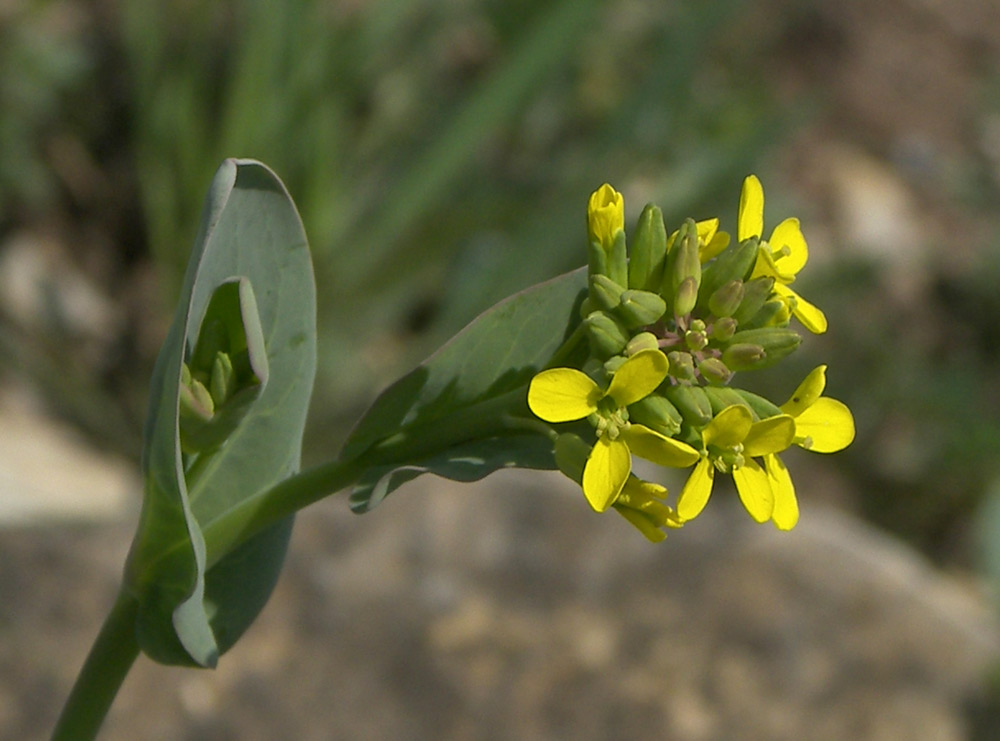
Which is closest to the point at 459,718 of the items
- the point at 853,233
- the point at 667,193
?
the point at 667,193

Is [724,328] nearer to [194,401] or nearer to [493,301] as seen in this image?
[194,401]

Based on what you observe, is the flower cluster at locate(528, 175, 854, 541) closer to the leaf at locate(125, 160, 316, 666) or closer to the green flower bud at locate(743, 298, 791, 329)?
the green flower bud at locate(743, 298, 791, 329)

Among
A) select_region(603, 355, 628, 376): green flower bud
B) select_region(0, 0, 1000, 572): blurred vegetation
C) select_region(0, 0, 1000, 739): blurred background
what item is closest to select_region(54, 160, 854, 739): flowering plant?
select_region(603, 355, 628, 376): green flower bud

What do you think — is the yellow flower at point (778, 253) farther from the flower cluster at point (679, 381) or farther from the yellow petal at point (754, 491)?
the yellow petal at point (754, 491)

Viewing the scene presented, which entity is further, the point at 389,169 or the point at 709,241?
the point at 389,169

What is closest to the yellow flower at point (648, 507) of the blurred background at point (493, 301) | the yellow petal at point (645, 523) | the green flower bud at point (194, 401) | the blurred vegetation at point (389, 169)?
the yellow petal at point (645, 523)

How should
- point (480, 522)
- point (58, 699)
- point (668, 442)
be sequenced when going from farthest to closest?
point (480, 522)
point (58, 699)
point (668, 442)

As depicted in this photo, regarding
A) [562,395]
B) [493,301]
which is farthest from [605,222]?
[493,301]

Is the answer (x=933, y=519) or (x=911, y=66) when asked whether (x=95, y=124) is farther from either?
(x=911, y=66)
